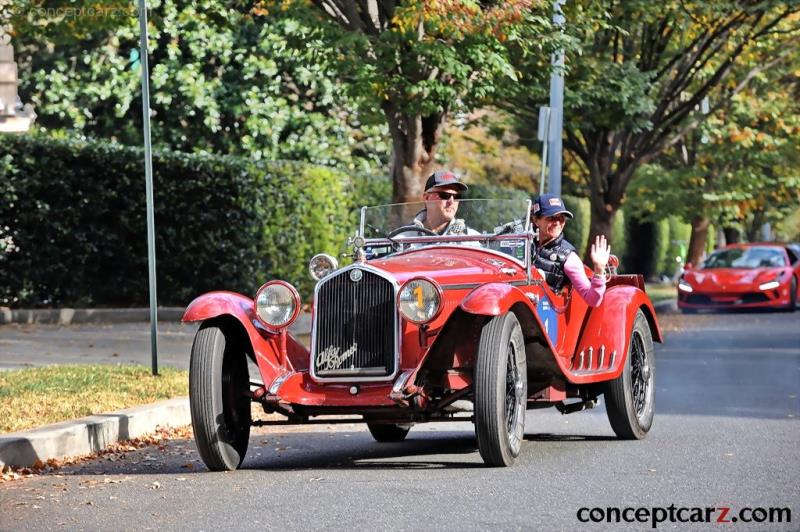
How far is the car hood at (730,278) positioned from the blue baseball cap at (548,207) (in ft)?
61.8

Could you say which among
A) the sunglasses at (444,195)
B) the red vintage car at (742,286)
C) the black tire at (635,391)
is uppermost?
the sunglasses at (444,195)

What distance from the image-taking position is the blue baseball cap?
10.1m

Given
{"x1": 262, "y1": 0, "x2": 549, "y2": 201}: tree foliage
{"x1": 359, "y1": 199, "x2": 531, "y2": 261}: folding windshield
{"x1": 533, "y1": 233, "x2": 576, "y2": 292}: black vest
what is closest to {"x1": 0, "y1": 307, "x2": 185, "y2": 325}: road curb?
{"x1": 262, "y1": 0, "x2": 549, "y2": 201}: tree foliage

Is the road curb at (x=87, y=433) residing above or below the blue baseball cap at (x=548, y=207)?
below

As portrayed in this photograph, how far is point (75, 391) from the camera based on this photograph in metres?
11.5

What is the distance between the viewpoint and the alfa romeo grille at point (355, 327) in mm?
8594

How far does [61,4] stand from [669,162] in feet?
96.1

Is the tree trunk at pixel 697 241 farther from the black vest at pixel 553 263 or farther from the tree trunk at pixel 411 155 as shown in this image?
the black vest at pixel 553 263

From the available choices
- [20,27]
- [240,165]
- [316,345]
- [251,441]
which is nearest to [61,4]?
[20,27]

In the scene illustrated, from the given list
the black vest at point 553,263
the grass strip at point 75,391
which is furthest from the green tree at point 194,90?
→ the black vest at point 553,263

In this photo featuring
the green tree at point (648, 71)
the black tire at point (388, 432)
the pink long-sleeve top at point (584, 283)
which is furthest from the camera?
the green tree at point (648, 71)

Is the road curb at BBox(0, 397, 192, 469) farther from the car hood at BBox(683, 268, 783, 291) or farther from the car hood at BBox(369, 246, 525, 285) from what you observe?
the car hood at BBox(683, 268, 783, 291)

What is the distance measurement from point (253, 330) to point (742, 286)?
68.7 ft

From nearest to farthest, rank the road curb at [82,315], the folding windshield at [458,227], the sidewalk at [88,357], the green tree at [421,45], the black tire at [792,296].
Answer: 1. the sidewalk at [88,357]
2. the folding windshield at [458,227]
3. the green tree at [421,45]
4. the road curb at [82,315]
5. the black tire at [792,296]
